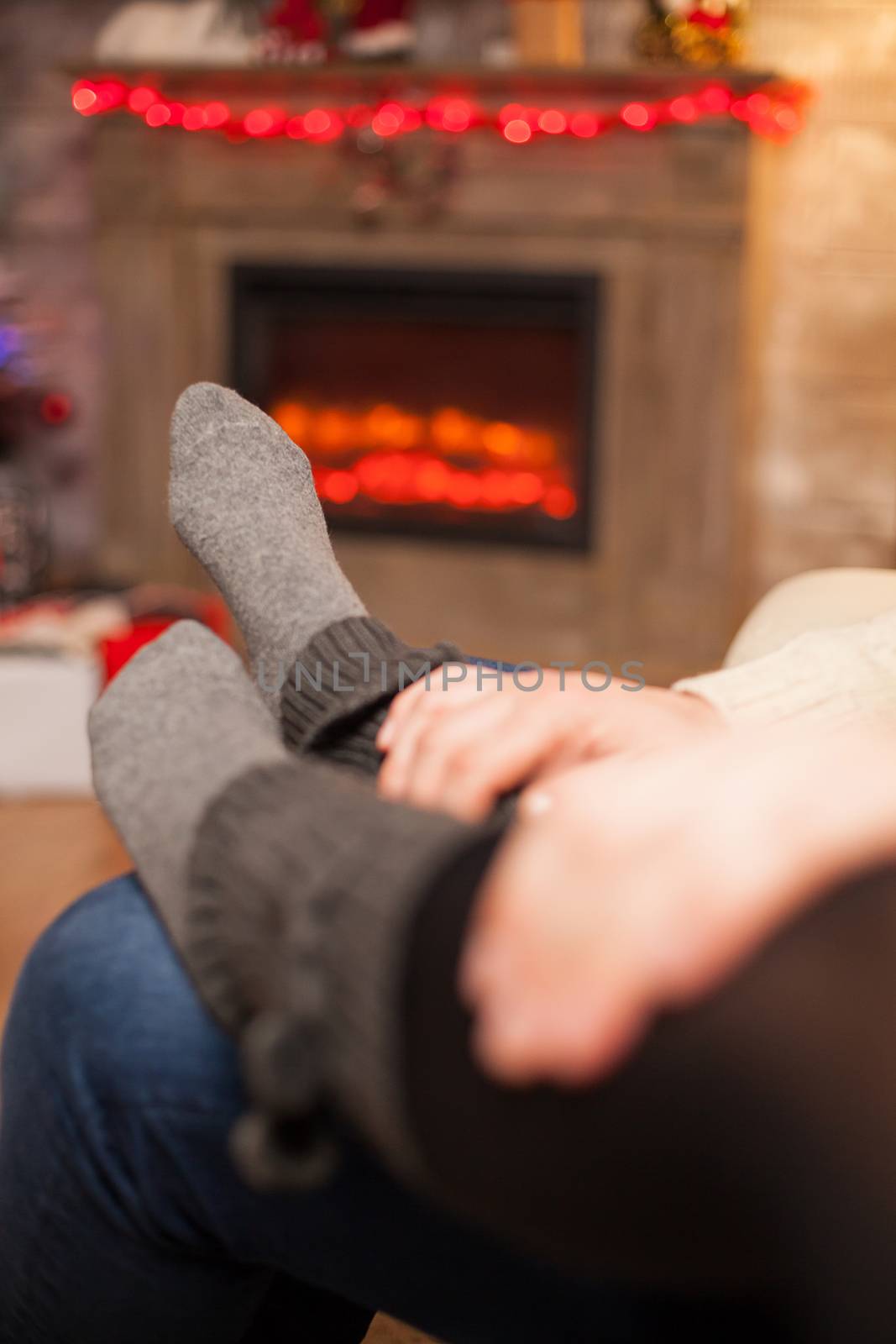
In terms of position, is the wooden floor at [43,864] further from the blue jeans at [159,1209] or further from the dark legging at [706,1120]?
the dark legging at [706,1120]

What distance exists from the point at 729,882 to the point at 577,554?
2.26 meters

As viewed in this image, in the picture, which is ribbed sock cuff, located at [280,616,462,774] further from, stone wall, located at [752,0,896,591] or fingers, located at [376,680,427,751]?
stone wall, located at [752,0,896,591]

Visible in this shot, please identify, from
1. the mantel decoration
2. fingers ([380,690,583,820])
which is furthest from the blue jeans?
the mantel decoration

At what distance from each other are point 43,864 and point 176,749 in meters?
1.34

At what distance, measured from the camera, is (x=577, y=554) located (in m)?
2.58

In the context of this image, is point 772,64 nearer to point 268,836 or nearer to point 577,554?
point 577,554

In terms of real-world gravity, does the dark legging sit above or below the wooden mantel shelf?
below

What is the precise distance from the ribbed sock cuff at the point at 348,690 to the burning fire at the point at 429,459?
6.68 ft

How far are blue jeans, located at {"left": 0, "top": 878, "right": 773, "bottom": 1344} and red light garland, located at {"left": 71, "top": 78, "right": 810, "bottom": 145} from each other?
2102 millimetres

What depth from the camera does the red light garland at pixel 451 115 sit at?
2.28 metres

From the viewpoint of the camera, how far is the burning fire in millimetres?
2678

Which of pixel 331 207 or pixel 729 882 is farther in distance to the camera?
pixel 331 207

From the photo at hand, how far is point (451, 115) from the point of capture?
2428mm

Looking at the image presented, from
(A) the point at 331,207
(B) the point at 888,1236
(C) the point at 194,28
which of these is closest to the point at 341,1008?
(B) the point at 888,1236
